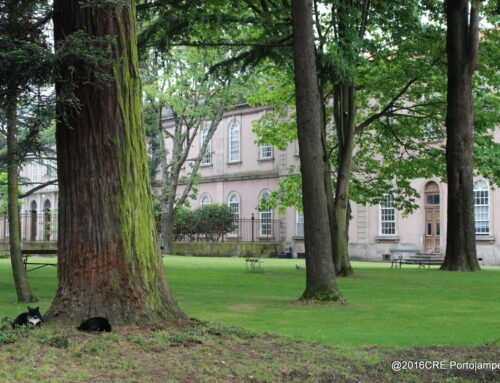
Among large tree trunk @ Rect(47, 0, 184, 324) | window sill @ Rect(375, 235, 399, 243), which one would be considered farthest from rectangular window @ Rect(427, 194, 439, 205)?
large tree trunk @ Rect(47, 0, 184, 324)

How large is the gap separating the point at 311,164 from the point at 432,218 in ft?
89.8

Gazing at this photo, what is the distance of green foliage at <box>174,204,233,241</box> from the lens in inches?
1849

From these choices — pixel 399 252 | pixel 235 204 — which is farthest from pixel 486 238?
pixel 235 204

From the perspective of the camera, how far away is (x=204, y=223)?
46969 mm

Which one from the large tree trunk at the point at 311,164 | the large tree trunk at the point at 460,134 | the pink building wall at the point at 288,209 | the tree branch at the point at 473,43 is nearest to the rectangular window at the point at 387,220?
the pink building wall at the point at 288,209

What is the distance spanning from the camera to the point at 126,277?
821 cm

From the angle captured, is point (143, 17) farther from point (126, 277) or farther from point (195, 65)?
point (195, 65)

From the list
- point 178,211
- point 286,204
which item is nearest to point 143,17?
point 286,204

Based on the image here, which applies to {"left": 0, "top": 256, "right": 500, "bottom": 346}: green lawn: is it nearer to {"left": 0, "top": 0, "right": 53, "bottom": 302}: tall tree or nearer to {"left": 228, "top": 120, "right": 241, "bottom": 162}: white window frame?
{"left": 0, "top": 0, "right": 53, "bottom": 302}: tall tree

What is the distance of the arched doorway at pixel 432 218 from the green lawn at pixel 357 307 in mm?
18422

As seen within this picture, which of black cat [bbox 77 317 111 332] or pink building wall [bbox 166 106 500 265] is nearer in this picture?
black cat [bbox 77 317 111 332]

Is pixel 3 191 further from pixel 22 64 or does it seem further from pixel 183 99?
pixel 22 64

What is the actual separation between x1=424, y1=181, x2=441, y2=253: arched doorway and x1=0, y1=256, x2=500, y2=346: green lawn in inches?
725

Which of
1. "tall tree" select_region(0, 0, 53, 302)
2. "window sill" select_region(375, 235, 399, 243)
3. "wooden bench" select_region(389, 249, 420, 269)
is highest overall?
"tall tree" select_region(0, 0, 53, 302)
